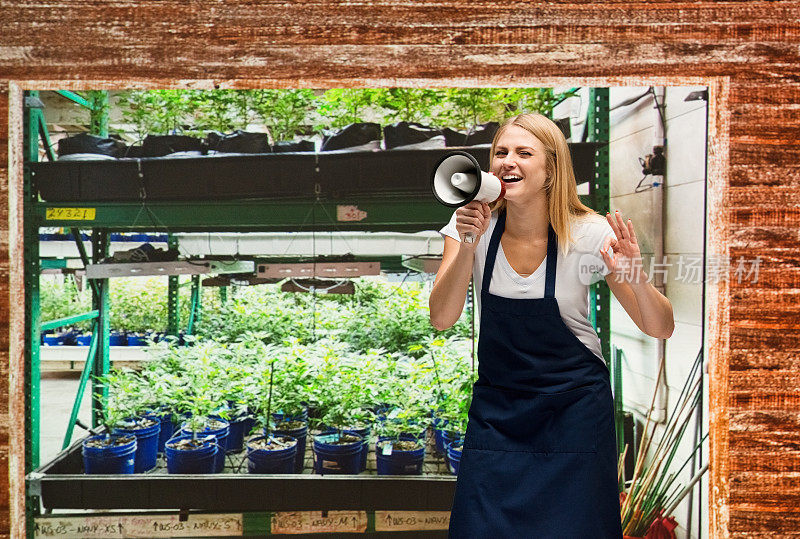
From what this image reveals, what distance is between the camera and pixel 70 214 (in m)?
2.30

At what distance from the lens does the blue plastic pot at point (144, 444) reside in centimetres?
240

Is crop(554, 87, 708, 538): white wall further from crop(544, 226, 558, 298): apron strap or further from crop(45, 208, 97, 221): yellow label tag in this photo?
crop(45, 208, 97, 221): yellow label tag

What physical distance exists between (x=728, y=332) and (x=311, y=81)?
1641 millimetres

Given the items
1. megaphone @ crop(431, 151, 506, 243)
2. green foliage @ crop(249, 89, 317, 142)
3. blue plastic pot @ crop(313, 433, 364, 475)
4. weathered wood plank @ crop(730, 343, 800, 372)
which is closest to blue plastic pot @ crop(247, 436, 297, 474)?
blue plastic pot @ crop(313, 433, 364, 475)

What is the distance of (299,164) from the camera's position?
7.63ft

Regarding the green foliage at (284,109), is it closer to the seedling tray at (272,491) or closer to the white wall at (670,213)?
the white wall at (670,213)

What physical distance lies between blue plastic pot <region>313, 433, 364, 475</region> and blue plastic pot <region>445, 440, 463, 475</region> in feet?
1.09

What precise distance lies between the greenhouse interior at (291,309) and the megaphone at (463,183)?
75cm

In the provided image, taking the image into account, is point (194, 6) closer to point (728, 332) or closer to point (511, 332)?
point (511, 332)

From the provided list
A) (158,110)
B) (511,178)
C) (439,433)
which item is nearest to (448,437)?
(439,433)

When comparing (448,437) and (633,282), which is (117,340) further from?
(633,282)

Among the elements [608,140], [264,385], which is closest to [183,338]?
[264,385]

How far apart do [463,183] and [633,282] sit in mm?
491

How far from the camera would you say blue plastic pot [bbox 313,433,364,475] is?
7.73 feet
